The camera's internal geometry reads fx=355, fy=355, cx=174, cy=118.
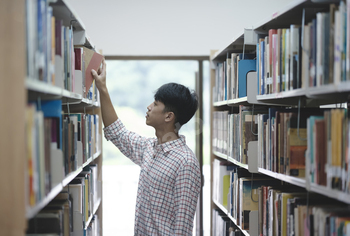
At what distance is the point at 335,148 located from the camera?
1278 mm

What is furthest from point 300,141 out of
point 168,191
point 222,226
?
point 222,226

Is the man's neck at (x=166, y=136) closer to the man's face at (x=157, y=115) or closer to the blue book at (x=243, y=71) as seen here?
the man's face at (x=157, y=115)

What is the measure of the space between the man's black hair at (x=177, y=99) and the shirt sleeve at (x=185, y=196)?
346 mm

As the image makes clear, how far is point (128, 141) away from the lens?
223 centimetres

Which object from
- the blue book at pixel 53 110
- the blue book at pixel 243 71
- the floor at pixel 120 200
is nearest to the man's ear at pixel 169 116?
the blue book at pixel 243 71

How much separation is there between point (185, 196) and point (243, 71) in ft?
3.35

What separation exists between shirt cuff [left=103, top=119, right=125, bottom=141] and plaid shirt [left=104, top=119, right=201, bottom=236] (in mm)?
257

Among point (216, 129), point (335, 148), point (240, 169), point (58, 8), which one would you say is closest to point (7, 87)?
point (58, 8)

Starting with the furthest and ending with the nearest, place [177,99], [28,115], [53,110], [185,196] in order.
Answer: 1. [177,99]
2. [185,196]
3. [53,110]
4. [28,115]

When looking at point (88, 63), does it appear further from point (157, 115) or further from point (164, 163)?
point (164, 163)

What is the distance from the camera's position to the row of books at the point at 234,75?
2.43 meters

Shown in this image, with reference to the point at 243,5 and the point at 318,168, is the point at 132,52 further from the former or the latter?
the point at 318,168

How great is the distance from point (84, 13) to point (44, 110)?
8.26ft

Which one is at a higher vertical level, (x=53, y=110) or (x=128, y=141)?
(x=53, y=110)
